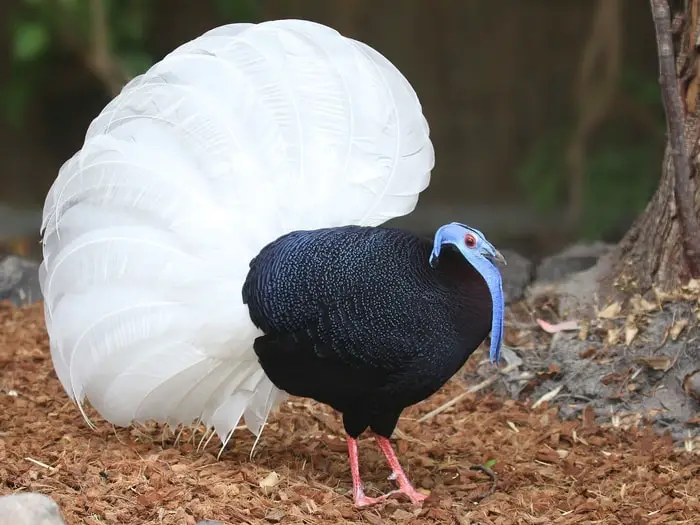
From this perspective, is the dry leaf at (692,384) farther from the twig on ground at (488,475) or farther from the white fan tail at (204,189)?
the white fan tail at (204,189)

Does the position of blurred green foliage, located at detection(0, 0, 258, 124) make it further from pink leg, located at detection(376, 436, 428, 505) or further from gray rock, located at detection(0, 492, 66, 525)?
gray rock, located at detection(0, 492, 66, 525)

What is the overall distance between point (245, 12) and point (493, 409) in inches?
181

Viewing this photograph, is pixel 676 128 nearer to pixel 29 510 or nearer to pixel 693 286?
pixel 693 286

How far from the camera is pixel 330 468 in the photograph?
377 cm

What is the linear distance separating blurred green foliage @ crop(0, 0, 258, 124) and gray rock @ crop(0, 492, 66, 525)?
5238 millimetres

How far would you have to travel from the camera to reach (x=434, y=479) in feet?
12.3

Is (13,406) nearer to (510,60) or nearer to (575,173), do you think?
(575,173)

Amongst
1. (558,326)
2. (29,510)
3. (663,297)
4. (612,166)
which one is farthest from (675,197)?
(612,166)

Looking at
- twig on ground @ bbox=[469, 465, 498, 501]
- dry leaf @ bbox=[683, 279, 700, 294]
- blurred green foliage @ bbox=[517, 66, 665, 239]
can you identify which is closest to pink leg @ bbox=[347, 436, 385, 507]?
twig on ground @ bbox=[469, 465, 498, 501]

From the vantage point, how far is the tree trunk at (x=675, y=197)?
13.0 ft

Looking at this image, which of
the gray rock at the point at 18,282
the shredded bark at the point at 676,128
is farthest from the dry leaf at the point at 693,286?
the gray rock at the point at 18,282

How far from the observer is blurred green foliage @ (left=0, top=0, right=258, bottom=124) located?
7.52m

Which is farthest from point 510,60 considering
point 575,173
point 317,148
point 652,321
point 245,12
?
point 317,148

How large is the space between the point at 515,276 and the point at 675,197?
1410 millimetres
